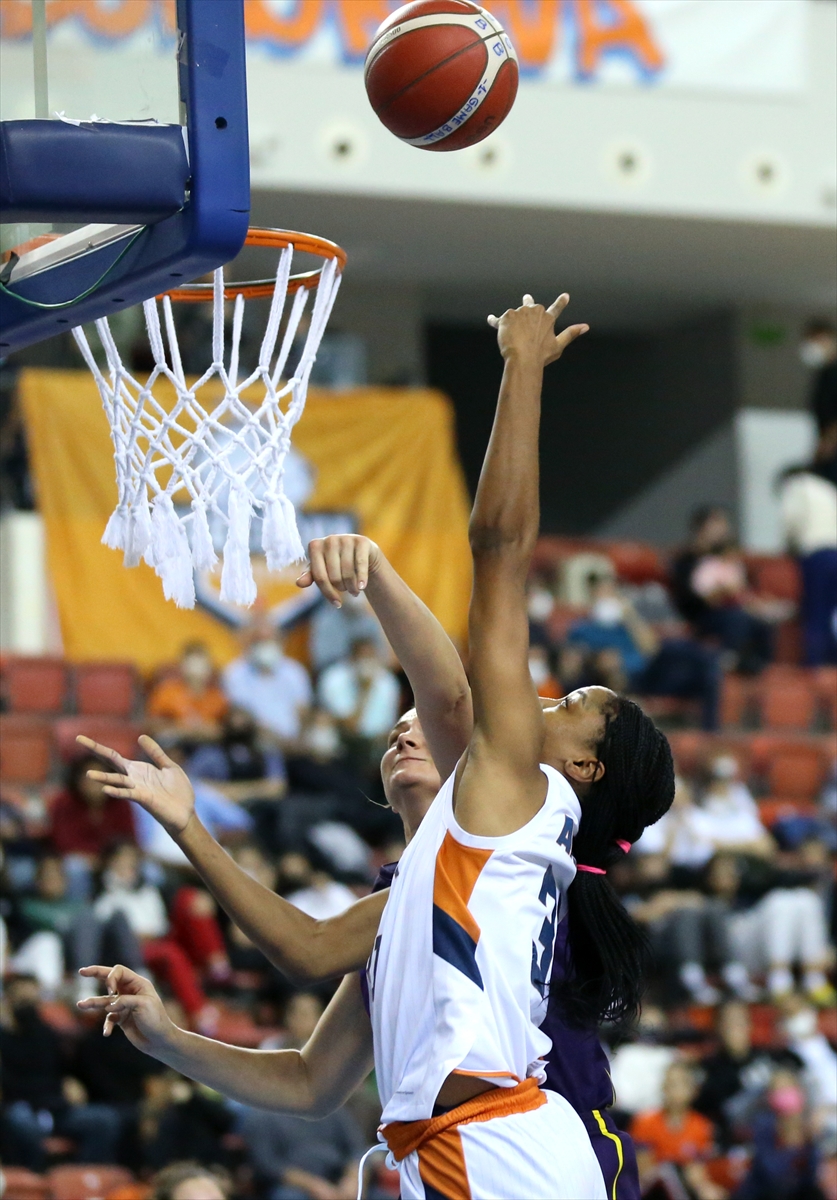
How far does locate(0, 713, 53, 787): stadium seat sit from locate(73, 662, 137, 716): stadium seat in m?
0.36

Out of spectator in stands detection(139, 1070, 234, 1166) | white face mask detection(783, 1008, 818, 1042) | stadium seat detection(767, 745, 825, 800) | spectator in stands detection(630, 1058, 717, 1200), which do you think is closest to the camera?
spectator in stands detection(139, 1070, 234, 1166)

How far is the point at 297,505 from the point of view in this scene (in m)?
11.7

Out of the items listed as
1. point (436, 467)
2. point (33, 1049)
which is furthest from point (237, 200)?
point (436, 467)

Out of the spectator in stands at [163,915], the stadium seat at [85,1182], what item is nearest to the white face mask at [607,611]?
the spectator in stands at [163,915]

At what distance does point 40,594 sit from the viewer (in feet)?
38.2

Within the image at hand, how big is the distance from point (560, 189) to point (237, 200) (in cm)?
938

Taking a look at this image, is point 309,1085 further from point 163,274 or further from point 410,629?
point 163,274

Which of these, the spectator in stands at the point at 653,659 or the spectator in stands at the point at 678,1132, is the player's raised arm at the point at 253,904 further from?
the spectator in stands at the point at 653,659

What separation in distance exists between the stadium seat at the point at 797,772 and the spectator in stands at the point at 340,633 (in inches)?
95.5

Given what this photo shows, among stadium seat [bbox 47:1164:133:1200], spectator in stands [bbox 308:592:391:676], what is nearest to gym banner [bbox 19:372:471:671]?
spectator in stands [bbox 308:592:391:676]

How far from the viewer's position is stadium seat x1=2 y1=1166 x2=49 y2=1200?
270 inches

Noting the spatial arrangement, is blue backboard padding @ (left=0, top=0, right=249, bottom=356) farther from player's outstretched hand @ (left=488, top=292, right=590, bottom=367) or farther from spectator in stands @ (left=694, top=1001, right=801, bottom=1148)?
spectator in stands @ (left=694, top=1001, right=801, bottom=1148)

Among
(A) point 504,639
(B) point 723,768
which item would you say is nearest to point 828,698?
(B) point 723,768

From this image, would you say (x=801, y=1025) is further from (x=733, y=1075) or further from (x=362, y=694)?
(x=362, y=694)
